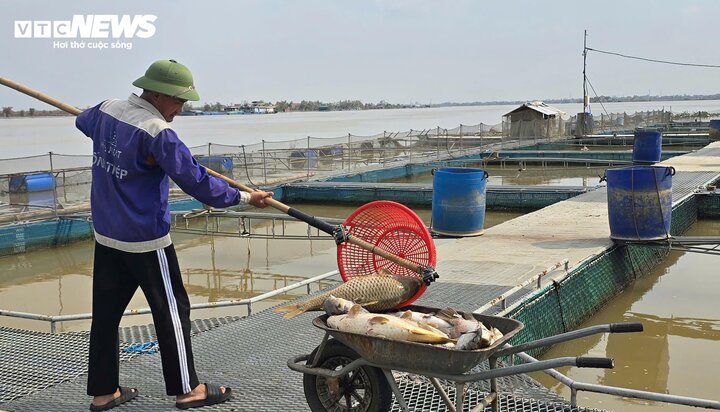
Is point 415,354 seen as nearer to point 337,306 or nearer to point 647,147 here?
point 337,306

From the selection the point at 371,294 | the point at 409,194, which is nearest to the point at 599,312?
the point at 371,294

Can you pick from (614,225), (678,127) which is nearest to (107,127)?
(614,225)

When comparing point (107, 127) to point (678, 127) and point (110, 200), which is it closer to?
point (110, 200)

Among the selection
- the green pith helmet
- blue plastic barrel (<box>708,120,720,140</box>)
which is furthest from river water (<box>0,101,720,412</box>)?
blue plastic barrel (<box>708,120,720,140</box>)

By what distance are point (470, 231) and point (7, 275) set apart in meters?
6.93

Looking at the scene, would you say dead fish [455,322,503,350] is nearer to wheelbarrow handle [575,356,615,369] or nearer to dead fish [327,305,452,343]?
dead fish [327,305,452,343]

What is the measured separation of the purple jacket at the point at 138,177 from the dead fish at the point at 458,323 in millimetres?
1172

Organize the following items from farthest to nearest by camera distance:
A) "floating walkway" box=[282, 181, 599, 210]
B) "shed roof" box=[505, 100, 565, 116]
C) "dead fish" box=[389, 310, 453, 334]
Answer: "shed roof" box=[505, 100, 565, 116] < "floating walkway" box=[282, 181, 599, 210] < "dead fish" box=[389, 310, 453, 334]

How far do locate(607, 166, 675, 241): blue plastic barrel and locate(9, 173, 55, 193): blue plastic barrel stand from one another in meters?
10.0

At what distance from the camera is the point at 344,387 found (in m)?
3.50

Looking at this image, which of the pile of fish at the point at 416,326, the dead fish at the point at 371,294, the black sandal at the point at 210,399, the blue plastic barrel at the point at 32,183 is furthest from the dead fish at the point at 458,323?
the blue plastic barrel at the point at 32,183

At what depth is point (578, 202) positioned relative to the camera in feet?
40.7

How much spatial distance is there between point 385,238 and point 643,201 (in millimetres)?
4923

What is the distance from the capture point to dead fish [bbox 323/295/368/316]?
11.2 feet
